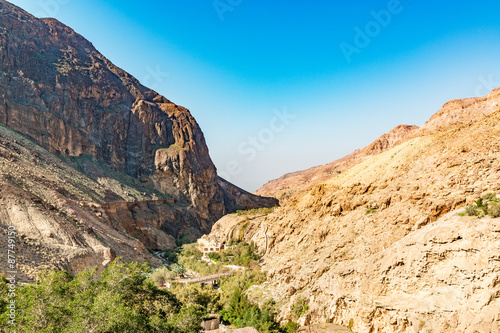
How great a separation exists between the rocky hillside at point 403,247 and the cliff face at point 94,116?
48567 millimetres

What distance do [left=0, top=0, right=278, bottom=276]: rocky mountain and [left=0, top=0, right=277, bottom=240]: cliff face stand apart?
24cm

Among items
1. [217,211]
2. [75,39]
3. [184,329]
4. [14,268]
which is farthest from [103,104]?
[184,329]

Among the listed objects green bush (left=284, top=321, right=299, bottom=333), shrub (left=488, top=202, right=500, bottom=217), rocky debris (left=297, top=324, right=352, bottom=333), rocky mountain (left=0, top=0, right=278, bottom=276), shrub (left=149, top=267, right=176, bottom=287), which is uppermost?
rocky mountain (left=0, top=0, right=278, bottom=276)

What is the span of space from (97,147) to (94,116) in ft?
33.2

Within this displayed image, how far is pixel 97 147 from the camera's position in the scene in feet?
222

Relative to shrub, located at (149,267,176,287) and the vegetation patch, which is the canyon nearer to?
the vegetation patch

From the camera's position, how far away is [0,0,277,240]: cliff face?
6046cm

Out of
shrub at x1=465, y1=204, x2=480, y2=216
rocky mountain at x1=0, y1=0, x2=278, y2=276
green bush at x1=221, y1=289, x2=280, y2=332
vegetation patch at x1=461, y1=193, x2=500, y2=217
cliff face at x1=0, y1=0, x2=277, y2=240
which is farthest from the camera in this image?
cliff face at x1=0, y1=0, x2=277, y2=240

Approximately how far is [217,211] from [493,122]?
64.8 m

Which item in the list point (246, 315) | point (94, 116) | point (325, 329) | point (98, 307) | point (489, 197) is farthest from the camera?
point (94, 116)

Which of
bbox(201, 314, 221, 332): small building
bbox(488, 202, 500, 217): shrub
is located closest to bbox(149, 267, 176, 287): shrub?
bbox(201, 314, 221, 332): small building

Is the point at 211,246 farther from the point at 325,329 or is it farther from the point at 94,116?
the point at 94,116

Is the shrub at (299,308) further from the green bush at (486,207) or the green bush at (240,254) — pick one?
the green bush at (240,254)

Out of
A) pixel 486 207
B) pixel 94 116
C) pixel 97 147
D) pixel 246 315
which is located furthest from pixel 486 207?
pixel 94 116
